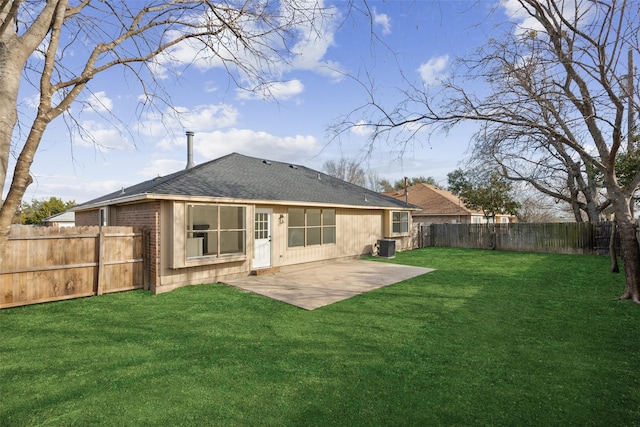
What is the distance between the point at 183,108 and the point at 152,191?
4.83 m

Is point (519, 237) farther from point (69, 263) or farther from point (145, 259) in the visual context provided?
point (69, 263)

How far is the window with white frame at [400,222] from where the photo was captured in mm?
16066

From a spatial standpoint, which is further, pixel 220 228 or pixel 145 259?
pixel 220 228

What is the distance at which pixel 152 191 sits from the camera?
7480mm

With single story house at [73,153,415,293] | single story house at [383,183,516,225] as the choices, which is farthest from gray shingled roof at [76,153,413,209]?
single story house at [383,183,516,225]

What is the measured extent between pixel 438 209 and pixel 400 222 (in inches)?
516

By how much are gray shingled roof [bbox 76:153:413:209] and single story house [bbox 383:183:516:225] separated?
40.7 ft

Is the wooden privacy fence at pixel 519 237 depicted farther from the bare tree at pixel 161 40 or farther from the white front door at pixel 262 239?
the bare tree at pixel 161 40

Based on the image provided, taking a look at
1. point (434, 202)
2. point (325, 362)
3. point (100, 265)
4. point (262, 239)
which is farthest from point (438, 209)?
point (325, 362)

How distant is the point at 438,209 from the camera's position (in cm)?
2786

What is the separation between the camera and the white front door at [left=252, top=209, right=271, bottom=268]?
9695 mm

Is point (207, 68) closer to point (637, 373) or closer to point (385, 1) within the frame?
point (385, 1)

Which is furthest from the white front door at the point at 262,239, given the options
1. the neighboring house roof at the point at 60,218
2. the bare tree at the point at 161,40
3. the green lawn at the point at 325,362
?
the neighboring house roof at the point at 60,218

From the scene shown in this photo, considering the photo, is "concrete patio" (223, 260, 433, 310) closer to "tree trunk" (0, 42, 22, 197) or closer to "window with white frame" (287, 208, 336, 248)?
"window with white frame" (287, 208, 336, 248)
